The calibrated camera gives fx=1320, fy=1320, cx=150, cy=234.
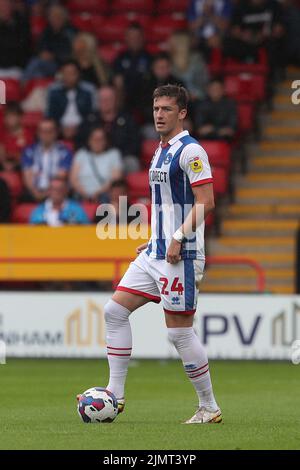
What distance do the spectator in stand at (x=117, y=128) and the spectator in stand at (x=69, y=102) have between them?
0.36 meters

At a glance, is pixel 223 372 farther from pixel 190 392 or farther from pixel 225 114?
pixel 225 114

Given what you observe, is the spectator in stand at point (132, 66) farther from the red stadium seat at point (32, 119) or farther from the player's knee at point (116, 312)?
the player's knee at point (116, 312)

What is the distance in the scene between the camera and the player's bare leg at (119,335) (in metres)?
9.54

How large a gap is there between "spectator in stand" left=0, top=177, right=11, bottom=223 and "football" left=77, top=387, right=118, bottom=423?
885cm

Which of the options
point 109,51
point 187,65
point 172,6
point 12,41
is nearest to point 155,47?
point 109,51

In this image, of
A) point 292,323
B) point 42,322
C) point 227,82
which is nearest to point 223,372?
point 292,323

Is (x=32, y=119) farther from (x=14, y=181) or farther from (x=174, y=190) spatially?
(x=174, y=190)

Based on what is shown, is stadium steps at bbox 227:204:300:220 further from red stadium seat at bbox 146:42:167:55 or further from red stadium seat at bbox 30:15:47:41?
red stadium seat at bbox 30:15:47:41

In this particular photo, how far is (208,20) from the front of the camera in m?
20.7

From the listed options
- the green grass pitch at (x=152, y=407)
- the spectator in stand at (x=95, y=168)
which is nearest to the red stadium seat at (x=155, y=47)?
the spectator in stand at (x=95, y=168)

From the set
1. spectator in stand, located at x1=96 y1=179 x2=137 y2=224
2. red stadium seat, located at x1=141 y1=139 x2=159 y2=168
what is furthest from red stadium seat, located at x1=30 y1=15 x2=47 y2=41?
spectator in stand, located at x1=96 y1=179 x2=137 y2=224

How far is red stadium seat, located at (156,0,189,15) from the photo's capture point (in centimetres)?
2219

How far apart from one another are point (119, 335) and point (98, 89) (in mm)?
10712

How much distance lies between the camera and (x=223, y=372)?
14898mm
